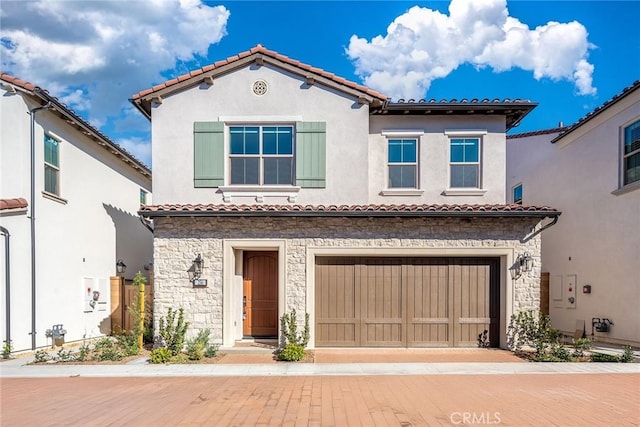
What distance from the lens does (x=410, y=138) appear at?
39.2 ft

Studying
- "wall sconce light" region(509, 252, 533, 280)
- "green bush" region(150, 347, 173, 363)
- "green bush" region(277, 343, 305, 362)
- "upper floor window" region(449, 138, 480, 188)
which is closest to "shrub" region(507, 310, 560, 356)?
"wall sconce light" region(509, 252, 533, 280)

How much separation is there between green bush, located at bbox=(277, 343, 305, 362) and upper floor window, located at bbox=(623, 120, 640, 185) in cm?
1021

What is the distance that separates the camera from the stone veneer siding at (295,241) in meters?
10.4

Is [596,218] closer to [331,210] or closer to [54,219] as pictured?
[331,210]

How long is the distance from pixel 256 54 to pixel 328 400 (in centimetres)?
922

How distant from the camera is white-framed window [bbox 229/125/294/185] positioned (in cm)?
1145

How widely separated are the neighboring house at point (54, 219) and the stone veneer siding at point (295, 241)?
10.5 feet

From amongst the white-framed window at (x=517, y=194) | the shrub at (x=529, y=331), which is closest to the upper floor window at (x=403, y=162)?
the shrub at (x=529, y=331)

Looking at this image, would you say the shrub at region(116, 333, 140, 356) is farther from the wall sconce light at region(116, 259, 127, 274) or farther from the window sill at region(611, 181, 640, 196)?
the window sill at region(611, 181, 640, 196)

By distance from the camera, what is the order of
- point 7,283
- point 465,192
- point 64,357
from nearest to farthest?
point 64,357
point 7,283
point 465,192

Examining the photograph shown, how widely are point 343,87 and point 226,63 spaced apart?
11.2ft

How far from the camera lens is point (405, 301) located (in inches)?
418

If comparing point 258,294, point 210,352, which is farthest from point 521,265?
point 210,352

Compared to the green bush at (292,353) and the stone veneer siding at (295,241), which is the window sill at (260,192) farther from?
the green bush at (292,353)
